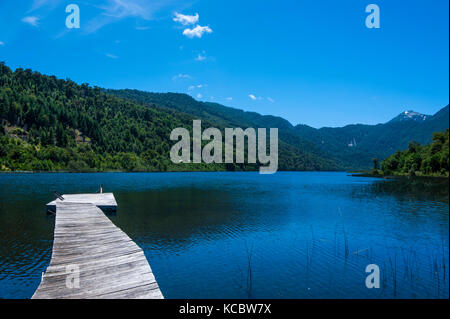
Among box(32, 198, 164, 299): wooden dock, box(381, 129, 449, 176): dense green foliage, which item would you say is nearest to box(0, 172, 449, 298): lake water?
box(32, 198, 164, 299): wooden dock

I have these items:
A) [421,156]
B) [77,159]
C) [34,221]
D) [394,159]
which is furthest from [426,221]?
[77,159]

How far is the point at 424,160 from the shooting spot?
411ft

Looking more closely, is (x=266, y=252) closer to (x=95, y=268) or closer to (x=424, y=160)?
(x=95, y=268)

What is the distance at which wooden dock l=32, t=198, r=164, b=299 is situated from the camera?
10.6m

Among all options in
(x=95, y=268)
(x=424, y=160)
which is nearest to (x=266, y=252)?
(x=95, y=268)

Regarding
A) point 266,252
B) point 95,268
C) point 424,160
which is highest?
point 424,160

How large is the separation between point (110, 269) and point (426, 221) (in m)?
33.1

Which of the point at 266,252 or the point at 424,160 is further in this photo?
the point at 424,160

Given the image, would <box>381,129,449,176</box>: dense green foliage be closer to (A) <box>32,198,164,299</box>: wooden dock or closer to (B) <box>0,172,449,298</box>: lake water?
(B) <box>0,172,449,298</box>: lake water

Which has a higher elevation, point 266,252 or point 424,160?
point 424,160

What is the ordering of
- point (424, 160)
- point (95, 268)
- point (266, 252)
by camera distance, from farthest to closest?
point (424, 160)
point (266, 252)
point (95, 268)

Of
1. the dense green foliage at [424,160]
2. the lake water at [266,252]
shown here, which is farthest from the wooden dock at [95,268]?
the dense green foliage at [424,160]

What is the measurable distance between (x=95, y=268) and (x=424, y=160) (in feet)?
479
